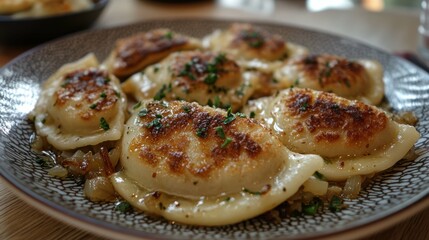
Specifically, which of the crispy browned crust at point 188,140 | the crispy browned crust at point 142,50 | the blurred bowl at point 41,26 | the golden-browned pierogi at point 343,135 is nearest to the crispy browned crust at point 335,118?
the golden-browned pierogi at point 343,135

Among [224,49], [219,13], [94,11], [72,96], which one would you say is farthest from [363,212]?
[219,13]

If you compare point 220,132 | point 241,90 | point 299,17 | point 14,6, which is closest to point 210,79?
point 241,90

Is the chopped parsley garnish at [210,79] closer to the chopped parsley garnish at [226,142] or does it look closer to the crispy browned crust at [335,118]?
the crispy browned crust at [335,118]

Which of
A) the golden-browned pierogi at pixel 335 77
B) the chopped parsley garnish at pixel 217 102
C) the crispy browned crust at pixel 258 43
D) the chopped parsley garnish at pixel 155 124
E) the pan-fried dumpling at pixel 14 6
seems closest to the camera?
the chopped parsley garnish at pixel 155 124

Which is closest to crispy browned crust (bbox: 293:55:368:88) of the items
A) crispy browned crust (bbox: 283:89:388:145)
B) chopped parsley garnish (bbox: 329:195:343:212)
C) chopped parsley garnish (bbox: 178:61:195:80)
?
crispy browned crust (bbox: 283:89:388:145)

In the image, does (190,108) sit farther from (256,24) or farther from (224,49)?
(256,24)

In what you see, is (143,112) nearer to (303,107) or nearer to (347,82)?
(303,107)
